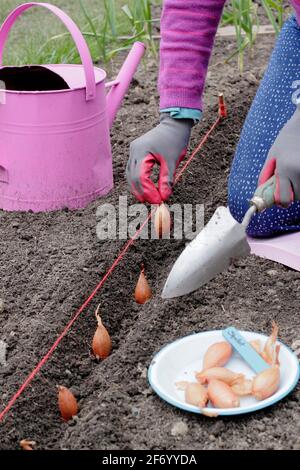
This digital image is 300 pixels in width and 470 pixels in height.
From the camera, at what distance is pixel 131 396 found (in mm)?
1525

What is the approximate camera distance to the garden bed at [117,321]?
1407 mm

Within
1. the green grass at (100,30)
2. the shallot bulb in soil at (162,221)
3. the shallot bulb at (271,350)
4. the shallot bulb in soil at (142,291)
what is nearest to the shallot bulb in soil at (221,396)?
the shallot bulb at (271,350)

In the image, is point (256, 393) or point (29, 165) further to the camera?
point (29, 165)

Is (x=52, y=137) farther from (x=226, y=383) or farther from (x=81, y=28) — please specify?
(x=81, y=28)

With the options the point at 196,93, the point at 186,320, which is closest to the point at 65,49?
the point at 196,93

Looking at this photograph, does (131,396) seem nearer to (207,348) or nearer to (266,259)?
(207,348)

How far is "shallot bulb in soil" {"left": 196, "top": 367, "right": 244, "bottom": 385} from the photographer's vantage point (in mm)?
1478

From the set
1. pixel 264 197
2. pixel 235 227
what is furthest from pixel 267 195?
pixel 235 227

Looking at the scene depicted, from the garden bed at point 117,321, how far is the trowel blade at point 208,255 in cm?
8

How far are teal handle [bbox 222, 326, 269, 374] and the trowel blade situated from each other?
7.1 inches

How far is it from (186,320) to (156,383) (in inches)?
11.7

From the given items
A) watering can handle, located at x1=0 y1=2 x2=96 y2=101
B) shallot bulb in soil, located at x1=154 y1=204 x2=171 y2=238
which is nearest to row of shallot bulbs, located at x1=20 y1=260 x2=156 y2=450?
shallot bulb in soil, located at x1=154 y1=204 x2=171 y2=238

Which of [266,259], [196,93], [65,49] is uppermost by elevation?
[196,93]

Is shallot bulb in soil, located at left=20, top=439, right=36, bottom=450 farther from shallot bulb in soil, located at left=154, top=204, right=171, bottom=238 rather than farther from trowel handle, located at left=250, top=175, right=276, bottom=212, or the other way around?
shallot bulb in soil, located at left=154, top=204, right=171, bottom=238
